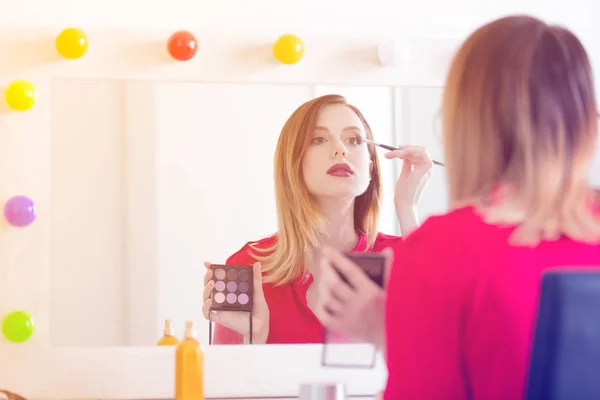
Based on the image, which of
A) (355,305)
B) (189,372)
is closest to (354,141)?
(189,372)

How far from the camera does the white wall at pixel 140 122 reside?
4.57 ft

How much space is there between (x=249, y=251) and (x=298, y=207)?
123mm

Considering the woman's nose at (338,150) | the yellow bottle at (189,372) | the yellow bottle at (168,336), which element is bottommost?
the yellow bottle at (189,372)

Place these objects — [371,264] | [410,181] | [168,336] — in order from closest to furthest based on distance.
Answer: [371,264], [168,336], [410,181]

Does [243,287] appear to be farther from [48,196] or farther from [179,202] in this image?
[48,196]

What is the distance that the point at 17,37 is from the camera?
143 cm

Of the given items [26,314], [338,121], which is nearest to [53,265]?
[26,314]

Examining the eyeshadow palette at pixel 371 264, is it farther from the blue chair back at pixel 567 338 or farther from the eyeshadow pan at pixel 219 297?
the eyeshadow pan at pixel 219 297

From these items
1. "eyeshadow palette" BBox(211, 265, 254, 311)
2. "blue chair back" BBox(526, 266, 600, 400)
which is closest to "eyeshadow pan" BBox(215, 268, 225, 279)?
"eyeshadow palette" BBox(211, 265, 254, 311)

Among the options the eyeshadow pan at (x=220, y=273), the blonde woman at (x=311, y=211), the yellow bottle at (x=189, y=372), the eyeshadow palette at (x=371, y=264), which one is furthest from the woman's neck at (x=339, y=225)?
the eyeshadow palette at (x=371, y=264)

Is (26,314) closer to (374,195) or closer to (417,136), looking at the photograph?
(374,195)

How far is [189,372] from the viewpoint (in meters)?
1.29

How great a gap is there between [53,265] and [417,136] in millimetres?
730

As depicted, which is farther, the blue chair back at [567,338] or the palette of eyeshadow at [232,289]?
the palette of eyeshadow at [232,289]
